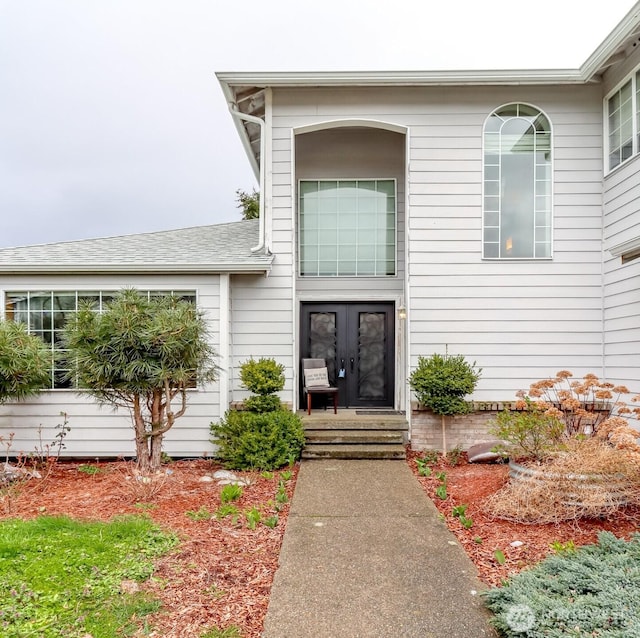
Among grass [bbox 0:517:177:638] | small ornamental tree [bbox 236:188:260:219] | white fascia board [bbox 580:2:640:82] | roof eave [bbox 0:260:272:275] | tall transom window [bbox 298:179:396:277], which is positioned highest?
small ornamental tree [bbox 236:188:260:219]

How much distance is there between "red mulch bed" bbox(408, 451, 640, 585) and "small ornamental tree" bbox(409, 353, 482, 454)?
1.41m

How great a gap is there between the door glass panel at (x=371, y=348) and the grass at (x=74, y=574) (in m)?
5.05

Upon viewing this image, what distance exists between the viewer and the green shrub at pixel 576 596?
90.8 inches

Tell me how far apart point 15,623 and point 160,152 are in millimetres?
26240

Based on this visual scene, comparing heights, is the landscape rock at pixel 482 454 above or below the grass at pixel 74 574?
below

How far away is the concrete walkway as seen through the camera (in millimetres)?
2623

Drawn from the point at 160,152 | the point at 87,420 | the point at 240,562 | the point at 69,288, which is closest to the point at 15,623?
the point at 240,562

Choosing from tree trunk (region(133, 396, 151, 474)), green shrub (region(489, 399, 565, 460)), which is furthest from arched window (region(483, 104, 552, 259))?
tree trunk (region(133, 396, 151, 474))

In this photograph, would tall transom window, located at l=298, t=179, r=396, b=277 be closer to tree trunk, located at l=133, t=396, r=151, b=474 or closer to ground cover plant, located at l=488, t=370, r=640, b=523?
tree trunk, located at l=133, t=396, r=151, b=474

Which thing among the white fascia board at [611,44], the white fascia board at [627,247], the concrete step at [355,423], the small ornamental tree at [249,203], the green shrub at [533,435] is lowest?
the concrete step at [355,423]

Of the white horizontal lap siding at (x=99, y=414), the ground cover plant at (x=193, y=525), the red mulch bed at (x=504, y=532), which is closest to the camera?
the ground cover plant at (x=193, y=525)

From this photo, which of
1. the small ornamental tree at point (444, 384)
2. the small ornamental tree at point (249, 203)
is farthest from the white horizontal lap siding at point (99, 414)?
the small ornamental tree at point (249, 203)

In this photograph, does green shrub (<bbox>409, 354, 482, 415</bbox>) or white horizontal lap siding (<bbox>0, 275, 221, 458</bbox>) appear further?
white horizontal lap siding (<bbox>0, 275, 221, 458</bbox>)

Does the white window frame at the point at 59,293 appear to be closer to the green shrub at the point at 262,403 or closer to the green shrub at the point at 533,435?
the green shrub at the point at 262,403
